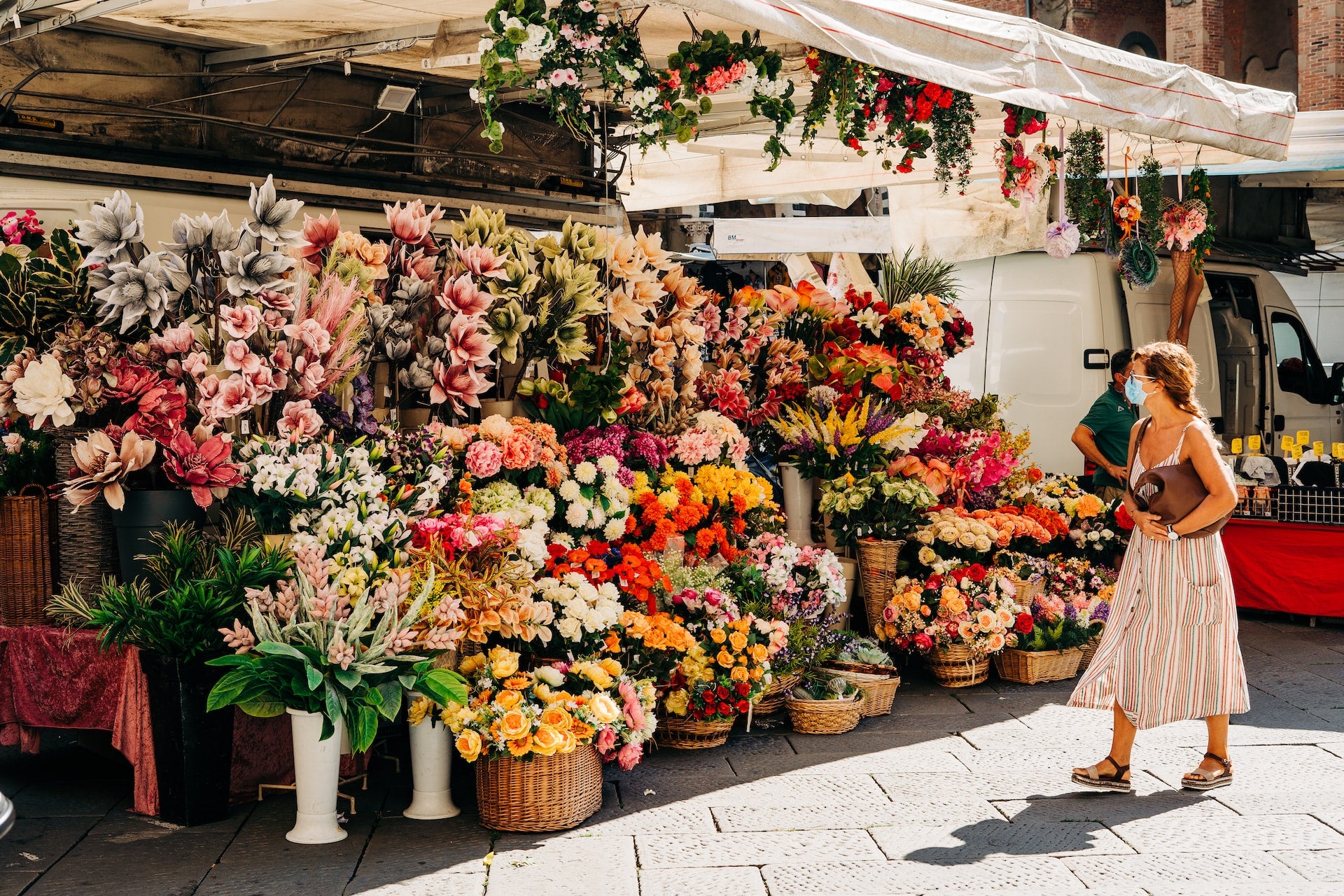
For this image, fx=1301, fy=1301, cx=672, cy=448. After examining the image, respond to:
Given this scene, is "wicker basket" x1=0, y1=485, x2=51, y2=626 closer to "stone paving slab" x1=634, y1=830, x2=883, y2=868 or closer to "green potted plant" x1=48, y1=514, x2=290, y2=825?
"green potted plant" x1=48, y1=514, x2=290, y2=825

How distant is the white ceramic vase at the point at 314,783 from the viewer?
177 inches

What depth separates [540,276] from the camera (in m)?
5.51

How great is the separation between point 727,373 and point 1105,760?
267 centimetres

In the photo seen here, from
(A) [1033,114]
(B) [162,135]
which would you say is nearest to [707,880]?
(A) [1033,114]

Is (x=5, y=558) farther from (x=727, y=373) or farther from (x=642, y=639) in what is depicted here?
(x=727, y=373)

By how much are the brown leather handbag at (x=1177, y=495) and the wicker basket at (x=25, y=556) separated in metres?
4.24

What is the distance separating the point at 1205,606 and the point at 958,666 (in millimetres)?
1937

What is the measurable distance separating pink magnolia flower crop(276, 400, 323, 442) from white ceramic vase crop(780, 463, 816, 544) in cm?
298

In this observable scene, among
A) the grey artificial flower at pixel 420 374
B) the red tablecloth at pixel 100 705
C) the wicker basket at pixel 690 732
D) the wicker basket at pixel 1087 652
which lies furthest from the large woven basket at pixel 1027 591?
the red tablecloth at pixel 100 705

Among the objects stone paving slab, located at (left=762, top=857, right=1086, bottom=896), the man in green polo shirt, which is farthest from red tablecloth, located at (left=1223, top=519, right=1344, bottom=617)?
stone paving slab, located at (left=762, top=857, right=1086, bottom=896)

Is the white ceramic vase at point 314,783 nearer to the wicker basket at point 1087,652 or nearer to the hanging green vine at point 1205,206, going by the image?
the wicker basket at point 1087,652

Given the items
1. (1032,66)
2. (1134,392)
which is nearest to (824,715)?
(1134,392)

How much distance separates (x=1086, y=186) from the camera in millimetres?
7258

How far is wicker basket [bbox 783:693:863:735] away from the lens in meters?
5.84
